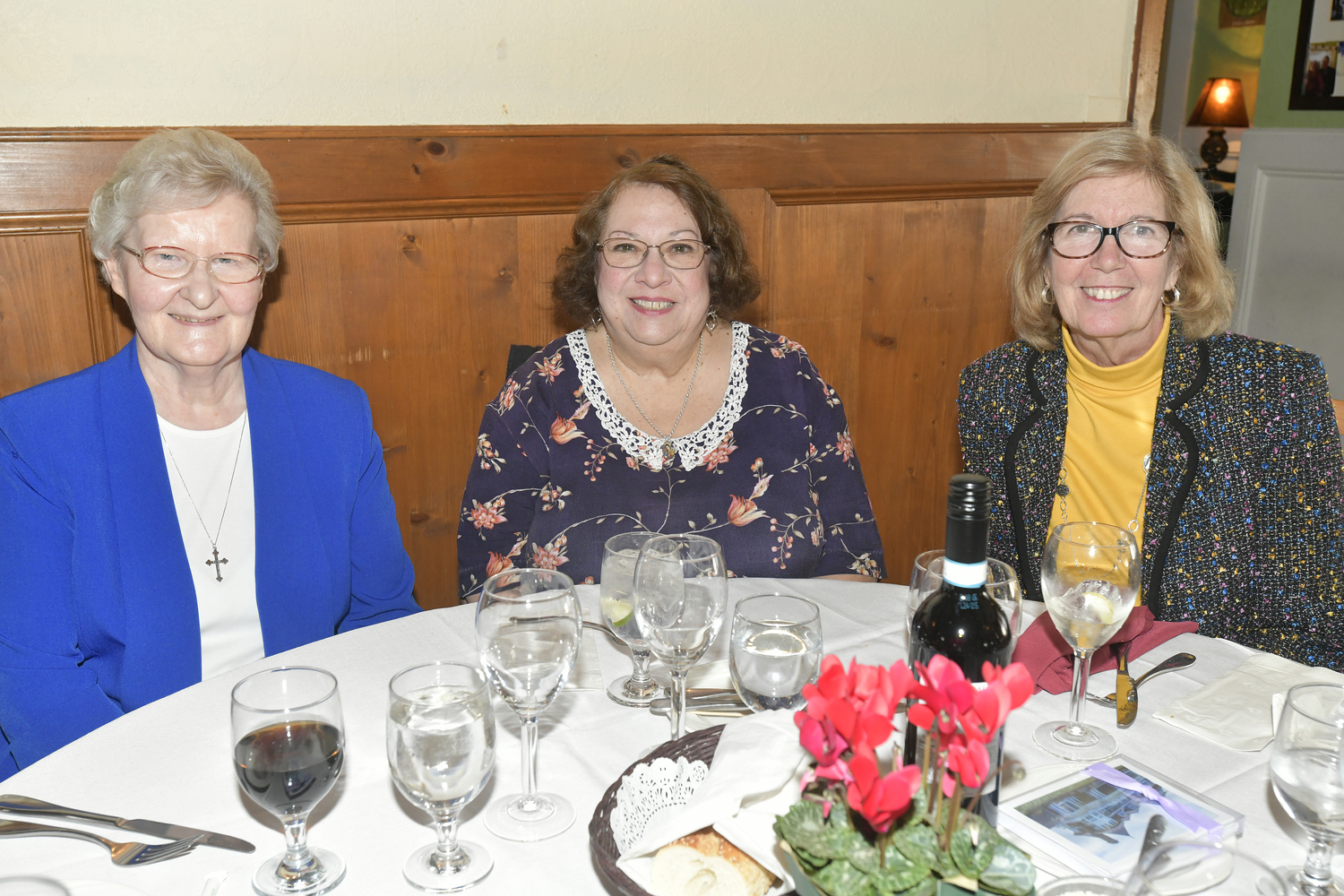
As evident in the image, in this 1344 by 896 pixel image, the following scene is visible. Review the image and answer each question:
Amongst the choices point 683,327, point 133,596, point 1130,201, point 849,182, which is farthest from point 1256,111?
point 133,596

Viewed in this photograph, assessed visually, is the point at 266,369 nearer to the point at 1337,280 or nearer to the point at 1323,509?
the point at 1323,509

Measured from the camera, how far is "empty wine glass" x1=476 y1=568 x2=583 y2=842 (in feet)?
3.24

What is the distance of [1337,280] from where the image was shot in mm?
5086

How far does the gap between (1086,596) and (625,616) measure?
1.68 feet

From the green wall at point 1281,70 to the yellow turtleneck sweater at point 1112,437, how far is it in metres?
4.28

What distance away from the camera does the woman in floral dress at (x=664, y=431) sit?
2.01 m

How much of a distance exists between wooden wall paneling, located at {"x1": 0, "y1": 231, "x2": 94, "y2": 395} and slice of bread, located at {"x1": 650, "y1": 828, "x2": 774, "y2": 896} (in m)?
1.88

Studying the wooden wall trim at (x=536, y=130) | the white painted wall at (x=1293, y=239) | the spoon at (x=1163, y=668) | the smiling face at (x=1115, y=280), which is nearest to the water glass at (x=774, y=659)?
the spoon at (x=1163, y=668)

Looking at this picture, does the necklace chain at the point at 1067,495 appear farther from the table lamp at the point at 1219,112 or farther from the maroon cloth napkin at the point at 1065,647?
the table lamp at the point at 1219,112

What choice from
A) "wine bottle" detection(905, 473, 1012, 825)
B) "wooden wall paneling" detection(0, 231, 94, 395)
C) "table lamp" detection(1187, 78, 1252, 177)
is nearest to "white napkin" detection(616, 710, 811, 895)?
"wine bottle" detection(905, 473, 1012, 825)

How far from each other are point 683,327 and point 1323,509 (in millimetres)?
1194

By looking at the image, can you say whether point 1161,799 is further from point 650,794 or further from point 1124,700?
point 650,794

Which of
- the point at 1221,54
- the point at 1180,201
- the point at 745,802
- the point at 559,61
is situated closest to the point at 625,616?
the point at 745,802

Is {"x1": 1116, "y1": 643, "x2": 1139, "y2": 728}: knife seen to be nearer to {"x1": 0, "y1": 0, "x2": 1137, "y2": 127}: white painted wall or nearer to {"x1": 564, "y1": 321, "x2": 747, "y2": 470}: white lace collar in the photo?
{"x1": 564, "y1": 321, "x2": 747, "y2": 470}: white lace collar
